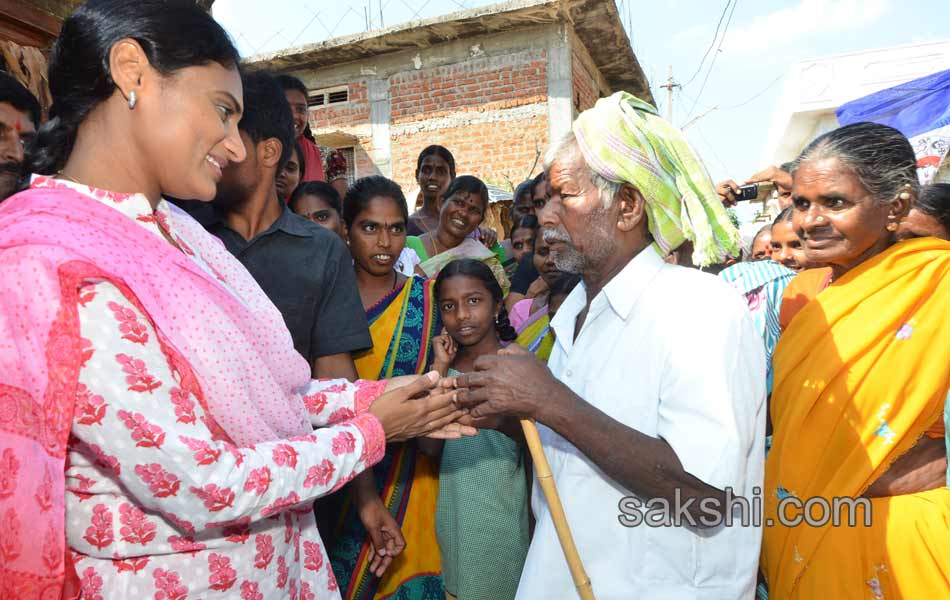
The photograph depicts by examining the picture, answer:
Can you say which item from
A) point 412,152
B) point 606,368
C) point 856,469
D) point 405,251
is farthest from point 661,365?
point 412,152

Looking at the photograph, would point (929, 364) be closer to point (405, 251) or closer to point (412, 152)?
point (405, 251)

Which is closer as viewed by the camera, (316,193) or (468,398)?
(468,398)

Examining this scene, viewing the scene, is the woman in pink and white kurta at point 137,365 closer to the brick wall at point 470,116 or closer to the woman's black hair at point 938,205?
the woman's black hair at point 938,205

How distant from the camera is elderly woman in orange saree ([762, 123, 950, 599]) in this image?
2.05 metres

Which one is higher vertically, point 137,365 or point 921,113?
point 921,113

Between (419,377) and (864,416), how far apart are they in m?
1.54

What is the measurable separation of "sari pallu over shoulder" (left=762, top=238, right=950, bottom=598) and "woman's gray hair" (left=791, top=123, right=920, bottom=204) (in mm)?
222

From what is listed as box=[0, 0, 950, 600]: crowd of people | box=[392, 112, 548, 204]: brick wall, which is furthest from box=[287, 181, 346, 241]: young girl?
box=[392, 112, 548, 204]: brick wall

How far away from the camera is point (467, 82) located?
1083 centimetres

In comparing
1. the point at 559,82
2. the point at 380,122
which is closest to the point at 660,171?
the point at 559,82

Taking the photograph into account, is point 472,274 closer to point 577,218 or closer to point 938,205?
point 577,218

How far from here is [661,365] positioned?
1.57m

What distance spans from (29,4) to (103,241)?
13.2 feet

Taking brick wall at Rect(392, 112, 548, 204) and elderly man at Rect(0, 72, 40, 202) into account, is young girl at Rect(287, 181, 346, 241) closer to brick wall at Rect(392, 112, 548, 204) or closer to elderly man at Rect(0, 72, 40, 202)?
elderly man at Rect(0, 72, 40, 202)
